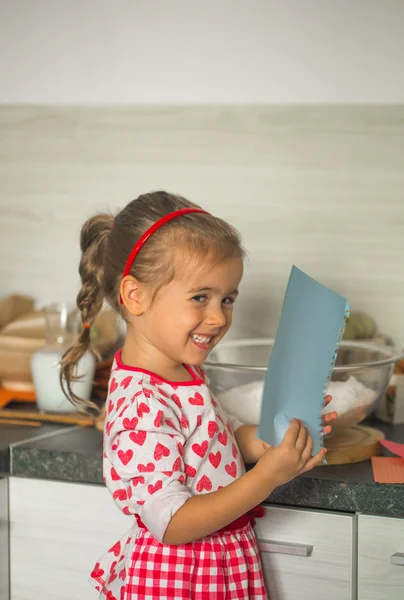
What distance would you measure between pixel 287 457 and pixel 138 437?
19cm

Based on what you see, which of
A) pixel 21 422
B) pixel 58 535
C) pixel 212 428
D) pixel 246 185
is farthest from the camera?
pixel 246 185

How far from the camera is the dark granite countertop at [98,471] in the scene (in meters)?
1.12

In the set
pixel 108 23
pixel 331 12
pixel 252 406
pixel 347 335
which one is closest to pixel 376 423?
pixel 347 335

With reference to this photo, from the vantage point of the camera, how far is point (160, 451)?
0.96 m

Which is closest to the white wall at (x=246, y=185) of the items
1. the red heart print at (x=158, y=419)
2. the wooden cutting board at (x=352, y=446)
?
the wooden cutting board at (x=352, y=446)

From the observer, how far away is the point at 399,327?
1.62 meters

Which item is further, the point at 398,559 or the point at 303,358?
the point at 398,559

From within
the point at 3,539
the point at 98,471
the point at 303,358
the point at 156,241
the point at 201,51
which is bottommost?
the point at 3,539

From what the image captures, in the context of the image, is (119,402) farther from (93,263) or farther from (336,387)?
(336,387)

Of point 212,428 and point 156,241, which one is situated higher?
point 156,241

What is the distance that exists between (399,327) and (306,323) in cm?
72

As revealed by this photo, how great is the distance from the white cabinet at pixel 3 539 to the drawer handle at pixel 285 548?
1.42 ft

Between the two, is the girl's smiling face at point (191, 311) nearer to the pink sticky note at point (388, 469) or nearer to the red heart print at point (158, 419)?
the red heart print at point (158, 419)

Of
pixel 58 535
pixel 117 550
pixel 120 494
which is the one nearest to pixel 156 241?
pixel 120 494
